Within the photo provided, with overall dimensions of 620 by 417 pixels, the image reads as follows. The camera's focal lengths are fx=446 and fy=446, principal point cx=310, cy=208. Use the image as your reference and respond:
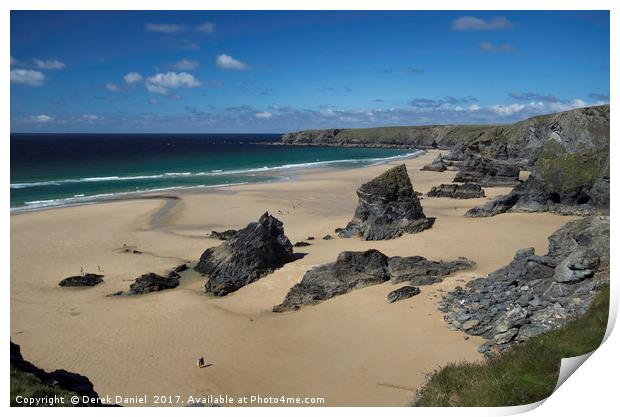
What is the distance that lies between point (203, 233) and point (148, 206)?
1387 cm

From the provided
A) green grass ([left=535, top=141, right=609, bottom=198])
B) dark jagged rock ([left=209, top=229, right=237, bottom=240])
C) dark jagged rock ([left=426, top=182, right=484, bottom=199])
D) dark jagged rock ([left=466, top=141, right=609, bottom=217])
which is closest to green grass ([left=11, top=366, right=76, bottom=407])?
dark jagged rock ([left=209, top=229, right=237, bottom=240])

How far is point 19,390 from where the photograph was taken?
7332 millimetres

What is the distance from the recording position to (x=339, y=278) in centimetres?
1739

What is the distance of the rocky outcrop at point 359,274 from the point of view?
16766mm

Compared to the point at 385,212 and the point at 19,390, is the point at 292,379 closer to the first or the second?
the point at 19,390

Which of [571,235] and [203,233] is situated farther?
[203,233]

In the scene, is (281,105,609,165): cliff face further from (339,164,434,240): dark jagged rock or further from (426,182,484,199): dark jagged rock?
(339,164,434,240): dark jagged rock

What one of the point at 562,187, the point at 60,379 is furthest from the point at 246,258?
the point at 562,187

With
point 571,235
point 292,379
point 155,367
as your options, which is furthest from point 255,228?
point 571,235

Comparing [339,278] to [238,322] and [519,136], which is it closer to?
[238,322]

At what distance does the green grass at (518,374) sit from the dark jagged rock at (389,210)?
16550 mm

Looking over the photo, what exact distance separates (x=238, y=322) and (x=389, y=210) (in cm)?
1354

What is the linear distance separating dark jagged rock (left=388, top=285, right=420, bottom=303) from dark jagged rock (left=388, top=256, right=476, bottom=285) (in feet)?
3.15

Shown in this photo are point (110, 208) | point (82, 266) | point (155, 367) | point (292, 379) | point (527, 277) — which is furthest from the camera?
point (110, 208)
